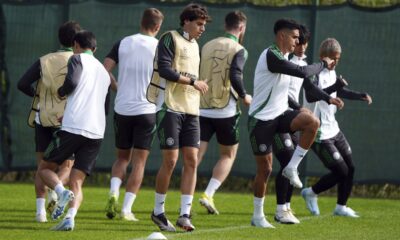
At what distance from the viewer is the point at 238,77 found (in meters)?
13.5

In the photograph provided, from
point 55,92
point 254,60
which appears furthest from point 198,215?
point 254,60

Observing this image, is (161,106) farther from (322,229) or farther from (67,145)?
(322,229)

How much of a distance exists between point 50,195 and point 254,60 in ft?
17.6

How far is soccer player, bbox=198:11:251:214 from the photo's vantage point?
13.8 meters

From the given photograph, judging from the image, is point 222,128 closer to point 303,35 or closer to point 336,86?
point 336,86

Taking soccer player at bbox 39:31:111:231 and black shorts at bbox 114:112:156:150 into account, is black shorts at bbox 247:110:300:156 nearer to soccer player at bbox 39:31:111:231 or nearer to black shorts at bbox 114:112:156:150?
black shorts at bbox 114:112:156:150

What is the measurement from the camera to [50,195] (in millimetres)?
13453

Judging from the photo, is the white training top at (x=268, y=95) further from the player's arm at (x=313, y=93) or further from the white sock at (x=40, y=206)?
the white sock at (x=40, y=206)

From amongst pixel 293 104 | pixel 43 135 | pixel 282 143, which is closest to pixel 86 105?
pixel 43 135

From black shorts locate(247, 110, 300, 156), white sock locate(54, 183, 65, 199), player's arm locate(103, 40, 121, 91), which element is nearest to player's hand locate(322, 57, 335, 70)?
black shorts locate(247, 110, 300, 156)

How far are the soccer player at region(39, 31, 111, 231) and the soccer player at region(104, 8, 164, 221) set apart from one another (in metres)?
1.58

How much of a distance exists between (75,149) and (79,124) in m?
0.25

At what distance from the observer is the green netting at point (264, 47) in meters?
17.6

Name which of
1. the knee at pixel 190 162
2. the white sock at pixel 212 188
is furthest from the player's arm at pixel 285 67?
the white sock at pixel 212 188
